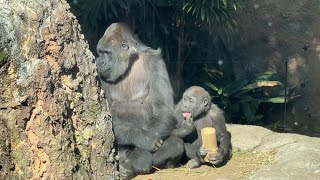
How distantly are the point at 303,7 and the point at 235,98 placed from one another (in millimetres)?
1728

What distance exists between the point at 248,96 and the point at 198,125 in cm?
315

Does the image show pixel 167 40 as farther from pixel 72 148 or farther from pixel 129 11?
pixel 72 148

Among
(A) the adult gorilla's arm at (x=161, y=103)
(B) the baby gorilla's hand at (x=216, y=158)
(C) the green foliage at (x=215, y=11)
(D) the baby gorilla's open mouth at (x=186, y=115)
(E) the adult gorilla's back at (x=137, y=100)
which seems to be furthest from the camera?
(C) the green foliage at (x=215, y=11)

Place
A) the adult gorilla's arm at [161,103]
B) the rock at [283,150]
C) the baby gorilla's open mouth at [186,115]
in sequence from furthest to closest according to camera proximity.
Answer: the baby gorilla's open mouth at [186,115], the adult gorilla's arm at [161,103], the rock at [283,150]

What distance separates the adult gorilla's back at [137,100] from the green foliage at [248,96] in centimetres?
306

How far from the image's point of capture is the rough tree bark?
4.17 metres

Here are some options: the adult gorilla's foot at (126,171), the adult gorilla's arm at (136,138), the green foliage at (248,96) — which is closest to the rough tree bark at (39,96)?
the adult gorilla's foot at (126,171)

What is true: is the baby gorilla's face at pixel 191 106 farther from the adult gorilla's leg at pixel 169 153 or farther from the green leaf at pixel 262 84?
the green leaf at pixel 262 84

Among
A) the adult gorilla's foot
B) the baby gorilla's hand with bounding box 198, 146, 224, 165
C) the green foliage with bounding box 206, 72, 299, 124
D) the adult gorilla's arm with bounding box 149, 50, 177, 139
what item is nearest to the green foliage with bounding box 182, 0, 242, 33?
the green foliage with bounding box 206, 72, 299, 124

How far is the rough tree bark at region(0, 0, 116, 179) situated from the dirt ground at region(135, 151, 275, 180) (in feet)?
7.26

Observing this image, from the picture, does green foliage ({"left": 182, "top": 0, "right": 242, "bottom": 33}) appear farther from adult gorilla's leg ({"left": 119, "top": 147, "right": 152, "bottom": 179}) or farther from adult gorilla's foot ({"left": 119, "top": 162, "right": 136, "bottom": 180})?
adult gorilla's foot ({"left": 119, "top": 162, "right": 136, "bottom": 180})

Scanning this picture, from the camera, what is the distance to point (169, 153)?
686 cm

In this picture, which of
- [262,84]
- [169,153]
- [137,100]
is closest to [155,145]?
[169,153]

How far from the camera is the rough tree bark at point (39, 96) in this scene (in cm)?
417
